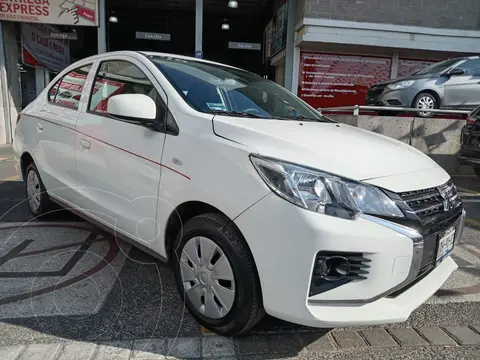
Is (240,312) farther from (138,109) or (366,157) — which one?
(138,109)

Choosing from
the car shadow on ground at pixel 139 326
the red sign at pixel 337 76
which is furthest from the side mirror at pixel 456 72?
the car shadow on ground at pixel 139 326

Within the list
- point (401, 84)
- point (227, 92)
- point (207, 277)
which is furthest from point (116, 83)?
point (401, 84)

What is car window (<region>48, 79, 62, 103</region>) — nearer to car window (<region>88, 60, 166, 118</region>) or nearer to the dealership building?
car window (<region>88, 60, 166, 118</region>)

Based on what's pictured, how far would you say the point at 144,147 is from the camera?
105 inches

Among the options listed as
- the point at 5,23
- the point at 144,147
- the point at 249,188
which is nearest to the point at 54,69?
the point at 5,23

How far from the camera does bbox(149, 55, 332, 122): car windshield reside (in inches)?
107

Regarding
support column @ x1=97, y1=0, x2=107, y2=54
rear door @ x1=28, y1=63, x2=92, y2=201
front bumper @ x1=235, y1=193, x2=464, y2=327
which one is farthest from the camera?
support column @ x1=97, y1=0, x2=107, y2=54

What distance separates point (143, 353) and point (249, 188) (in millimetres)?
1127

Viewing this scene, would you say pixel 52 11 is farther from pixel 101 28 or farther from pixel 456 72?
pixel 456 72

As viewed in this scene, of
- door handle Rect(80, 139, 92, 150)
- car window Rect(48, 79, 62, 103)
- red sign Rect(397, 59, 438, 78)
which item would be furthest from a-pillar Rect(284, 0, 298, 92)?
door handle Rect(80, 139, 92, 150)

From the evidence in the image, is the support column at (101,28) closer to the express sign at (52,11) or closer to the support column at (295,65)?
the express sign at (52,11)

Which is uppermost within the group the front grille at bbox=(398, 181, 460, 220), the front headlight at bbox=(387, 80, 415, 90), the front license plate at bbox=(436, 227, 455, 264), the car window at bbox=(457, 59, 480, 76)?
the car window at bbox=(457, 59, 480, 76)

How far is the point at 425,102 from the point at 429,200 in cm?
754

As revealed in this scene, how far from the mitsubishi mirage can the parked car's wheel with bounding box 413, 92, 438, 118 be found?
262 inches
